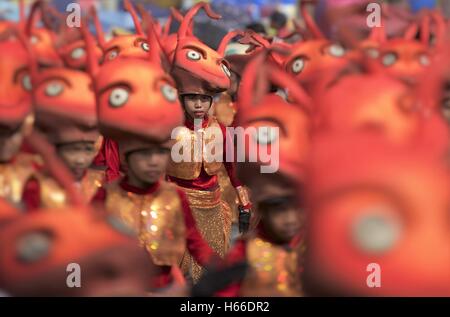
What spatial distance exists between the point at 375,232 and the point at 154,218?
127 cm

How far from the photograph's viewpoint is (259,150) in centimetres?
230

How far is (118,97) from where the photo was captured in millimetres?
2668

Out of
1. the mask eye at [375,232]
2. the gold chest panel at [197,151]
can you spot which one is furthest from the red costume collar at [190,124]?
the mask eye at [375,232]

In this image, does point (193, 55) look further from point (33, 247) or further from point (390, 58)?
point (33, 247)

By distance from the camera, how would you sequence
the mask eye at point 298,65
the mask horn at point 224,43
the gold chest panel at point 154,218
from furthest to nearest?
the mask horn at point 224,43, the mask eye at point 298,65, the gold chest panel at point 154,218

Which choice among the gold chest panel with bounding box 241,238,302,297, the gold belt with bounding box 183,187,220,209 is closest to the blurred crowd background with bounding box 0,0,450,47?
the gold chest panel with bounding box 241,238,302,297

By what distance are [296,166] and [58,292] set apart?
0.70 metres

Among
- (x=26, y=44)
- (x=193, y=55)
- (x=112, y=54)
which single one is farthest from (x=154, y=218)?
(x=112, y=54)

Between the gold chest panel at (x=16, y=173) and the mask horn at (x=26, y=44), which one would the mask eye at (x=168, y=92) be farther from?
the gold chest panel at (x=16, y=173)

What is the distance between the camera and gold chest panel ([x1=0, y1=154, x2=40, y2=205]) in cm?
297

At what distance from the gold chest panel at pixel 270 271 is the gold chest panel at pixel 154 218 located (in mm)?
463

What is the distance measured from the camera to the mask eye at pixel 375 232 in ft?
5.71

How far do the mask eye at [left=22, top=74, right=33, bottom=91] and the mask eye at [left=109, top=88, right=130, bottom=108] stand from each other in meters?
0.30

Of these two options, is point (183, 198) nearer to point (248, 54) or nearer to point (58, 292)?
point (58, 292)
